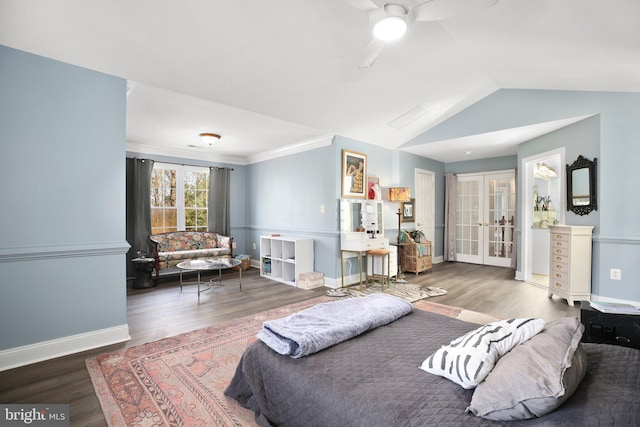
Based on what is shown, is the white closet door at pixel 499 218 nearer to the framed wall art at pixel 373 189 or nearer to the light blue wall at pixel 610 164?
the light blue wall at pixel 610 164

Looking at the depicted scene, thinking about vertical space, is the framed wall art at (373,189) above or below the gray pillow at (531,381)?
above

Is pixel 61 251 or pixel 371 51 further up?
pixel 371 51

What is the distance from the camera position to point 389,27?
204cm

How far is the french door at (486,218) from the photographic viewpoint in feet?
20.7

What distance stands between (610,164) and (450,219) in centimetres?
344

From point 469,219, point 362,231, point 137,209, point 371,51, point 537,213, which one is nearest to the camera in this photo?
point 371,51

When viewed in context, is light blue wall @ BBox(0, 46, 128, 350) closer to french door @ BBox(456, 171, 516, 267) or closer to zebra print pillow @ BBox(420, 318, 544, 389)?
zebra print pillow @ BBox(420, 318, 544, 389)

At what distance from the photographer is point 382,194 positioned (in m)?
5.63

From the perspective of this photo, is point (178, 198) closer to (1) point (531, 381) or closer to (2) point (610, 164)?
(1) point (531, 381)

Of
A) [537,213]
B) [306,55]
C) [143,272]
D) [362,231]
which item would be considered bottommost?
[143,272]

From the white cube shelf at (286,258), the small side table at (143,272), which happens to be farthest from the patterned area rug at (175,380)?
the small side table at (143,272)

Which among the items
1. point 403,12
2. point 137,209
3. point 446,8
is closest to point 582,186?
point 446,8

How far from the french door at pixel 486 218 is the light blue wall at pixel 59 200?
6.69 metres

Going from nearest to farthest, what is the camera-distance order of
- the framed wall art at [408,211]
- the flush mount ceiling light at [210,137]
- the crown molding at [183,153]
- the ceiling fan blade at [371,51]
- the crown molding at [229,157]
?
the ceiling fan blade at [371,51] → the flush mount ceiling light at [210,137] → the crown molding at [229,157] → the crown molding at [183,153] → the framed wall art at [408,211]
